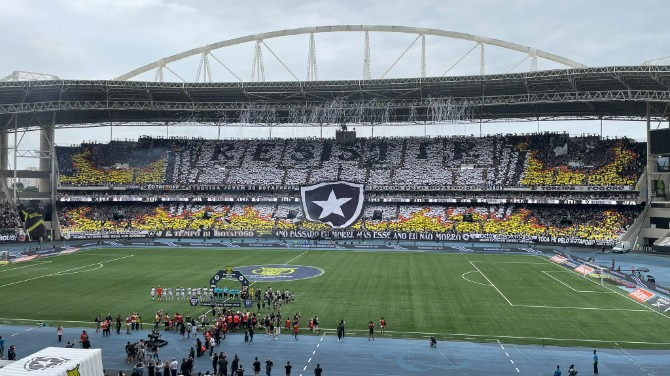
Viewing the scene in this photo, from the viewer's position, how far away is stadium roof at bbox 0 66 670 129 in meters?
61.9

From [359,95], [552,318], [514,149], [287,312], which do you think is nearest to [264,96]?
[359,95]

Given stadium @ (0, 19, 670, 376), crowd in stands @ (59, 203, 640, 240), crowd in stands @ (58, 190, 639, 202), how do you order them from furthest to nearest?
crowd in stands @ (58, 190, 639, 202) → crowd in stands @ (59, 203, 640, 240) → stadium @ (0, 19, 670, 376)

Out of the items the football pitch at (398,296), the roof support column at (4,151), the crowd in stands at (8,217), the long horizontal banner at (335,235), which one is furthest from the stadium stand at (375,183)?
the football pitch at (398,296)

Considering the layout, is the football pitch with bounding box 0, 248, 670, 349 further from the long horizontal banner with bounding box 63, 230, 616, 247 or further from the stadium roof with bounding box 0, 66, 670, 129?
the stadium roof with bounding box 0, 66, 670, 129

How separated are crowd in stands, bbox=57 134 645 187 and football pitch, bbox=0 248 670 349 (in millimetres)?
21774

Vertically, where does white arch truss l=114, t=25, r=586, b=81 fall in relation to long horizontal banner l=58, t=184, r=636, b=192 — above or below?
above

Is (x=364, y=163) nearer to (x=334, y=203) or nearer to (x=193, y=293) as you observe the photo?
(x=334, y=203)

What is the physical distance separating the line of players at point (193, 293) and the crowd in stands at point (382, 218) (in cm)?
3748

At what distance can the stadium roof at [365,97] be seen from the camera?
6191cm

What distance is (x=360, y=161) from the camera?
82688mm

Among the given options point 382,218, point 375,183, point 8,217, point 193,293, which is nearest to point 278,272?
point 193,293

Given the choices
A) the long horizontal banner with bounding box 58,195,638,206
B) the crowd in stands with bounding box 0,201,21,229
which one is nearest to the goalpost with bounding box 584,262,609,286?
the long horizontal banner with bounding box 58,195,638,206

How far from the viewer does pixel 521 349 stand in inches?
999

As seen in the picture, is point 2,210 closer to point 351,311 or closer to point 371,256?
point 371,256
